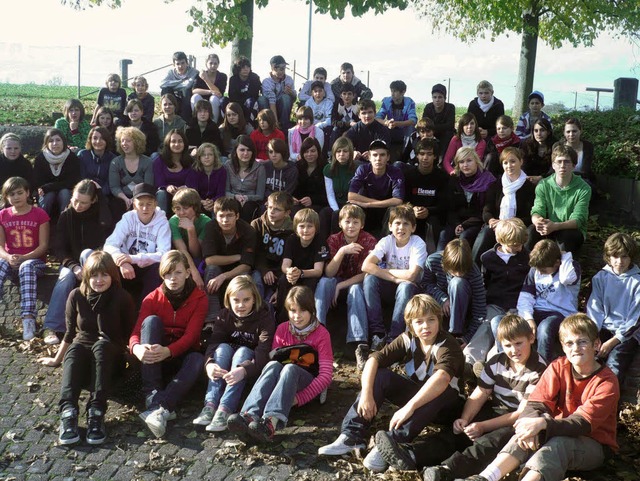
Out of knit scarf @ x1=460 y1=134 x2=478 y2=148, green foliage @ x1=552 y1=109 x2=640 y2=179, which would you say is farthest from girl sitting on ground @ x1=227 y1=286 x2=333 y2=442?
green foliage @ x1=552 y1=109 x2=640 y2=179

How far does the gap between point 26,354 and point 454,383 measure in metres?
4.22

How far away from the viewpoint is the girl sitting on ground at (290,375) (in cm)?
550

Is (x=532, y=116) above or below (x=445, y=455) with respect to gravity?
above

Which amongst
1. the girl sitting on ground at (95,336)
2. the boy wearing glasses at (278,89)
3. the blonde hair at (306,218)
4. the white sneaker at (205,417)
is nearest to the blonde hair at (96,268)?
the girl sitting on ground at (95,336)

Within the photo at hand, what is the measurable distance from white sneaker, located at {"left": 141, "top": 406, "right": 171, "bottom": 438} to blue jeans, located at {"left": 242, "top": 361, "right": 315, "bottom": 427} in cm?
63

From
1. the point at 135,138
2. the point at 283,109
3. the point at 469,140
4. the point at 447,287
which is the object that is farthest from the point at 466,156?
the point at 283,109

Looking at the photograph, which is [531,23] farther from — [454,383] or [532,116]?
[454,383]

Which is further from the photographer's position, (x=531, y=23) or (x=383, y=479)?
(x=531, y=23)

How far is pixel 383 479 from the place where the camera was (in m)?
5.13

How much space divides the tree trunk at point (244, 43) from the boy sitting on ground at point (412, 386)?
31.2 ft

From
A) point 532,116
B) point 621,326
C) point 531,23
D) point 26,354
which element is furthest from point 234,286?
point 531,23

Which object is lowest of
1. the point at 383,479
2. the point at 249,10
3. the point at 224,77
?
the point at 383,479

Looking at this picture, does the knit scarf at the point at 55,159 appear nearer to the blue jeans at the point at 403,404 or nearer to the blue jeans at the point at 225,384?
the blue jeans at the point at 225,384

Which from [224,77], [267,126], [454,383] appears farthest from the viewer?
[224,77]
